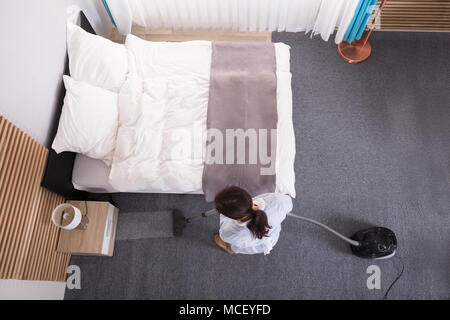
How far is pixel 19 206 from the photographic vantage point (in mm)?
1725

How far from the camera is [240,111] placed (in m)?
2.19

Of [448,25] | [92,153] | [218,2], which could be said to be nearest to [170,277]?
[92,153]

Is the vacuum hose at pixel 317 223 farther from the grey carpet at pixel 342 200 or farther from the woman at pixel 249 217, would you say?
the woman at pixel 249 217

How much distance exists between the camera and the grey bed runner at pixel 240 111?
2062 millimetres

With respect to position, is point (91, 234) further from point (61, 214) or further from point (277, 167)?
point (277, 167)

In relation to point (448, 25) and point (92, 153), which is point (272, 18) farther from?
point (92, 153)

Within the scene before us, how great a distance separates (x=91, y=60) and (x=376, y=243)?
8.38ft

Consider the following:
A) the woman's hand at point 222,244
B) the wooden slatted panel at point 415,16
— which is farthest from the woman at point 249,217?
the wooden slatted panel at point 415,16

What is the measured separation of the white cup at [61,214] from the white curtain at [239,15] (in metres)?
1.87

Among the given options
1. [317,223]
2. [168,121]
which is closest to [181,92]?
[168,121]

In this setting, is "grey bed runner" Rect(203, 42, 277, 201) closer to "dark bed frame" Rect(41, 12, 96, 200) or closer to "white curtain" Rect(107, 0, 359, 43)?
"white curtain" Rect(107, 0, 359, 43)

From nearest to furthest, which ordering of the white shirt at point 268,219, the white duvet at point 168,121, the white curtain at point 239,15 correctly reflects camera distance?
the white shirt at point 268,219 < the white duvet at point 168,121 < the white curtain at point 239,15

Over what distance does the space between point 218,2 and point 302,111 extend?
1360 mm
